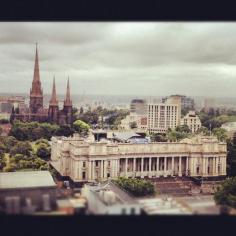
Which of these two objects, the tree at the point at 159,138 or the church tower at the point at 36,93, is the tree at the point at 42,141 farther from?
the tree at the point at 159,138

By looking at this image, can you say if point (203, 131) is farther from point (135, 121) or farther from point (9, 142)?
point (9, 142)

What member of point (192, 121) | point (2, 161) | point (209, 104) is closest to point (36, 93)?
point (2, 161)

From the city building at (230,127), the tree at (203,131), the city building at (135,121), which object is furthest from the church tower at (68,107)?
the city building at (230,127)

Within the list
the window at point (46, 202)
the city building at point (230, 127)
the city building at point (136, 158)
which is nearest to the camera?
the window at point (46, 202)

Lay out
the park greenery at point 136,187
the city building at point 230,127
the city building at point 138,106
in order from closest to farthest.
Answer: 1. the park greenery at point 136,187
2. the city building at point 138,106
3. the city building at point 230,127

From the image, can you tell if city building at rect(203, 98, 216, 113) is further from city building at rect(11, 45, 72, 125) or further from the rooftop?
the rooftop
